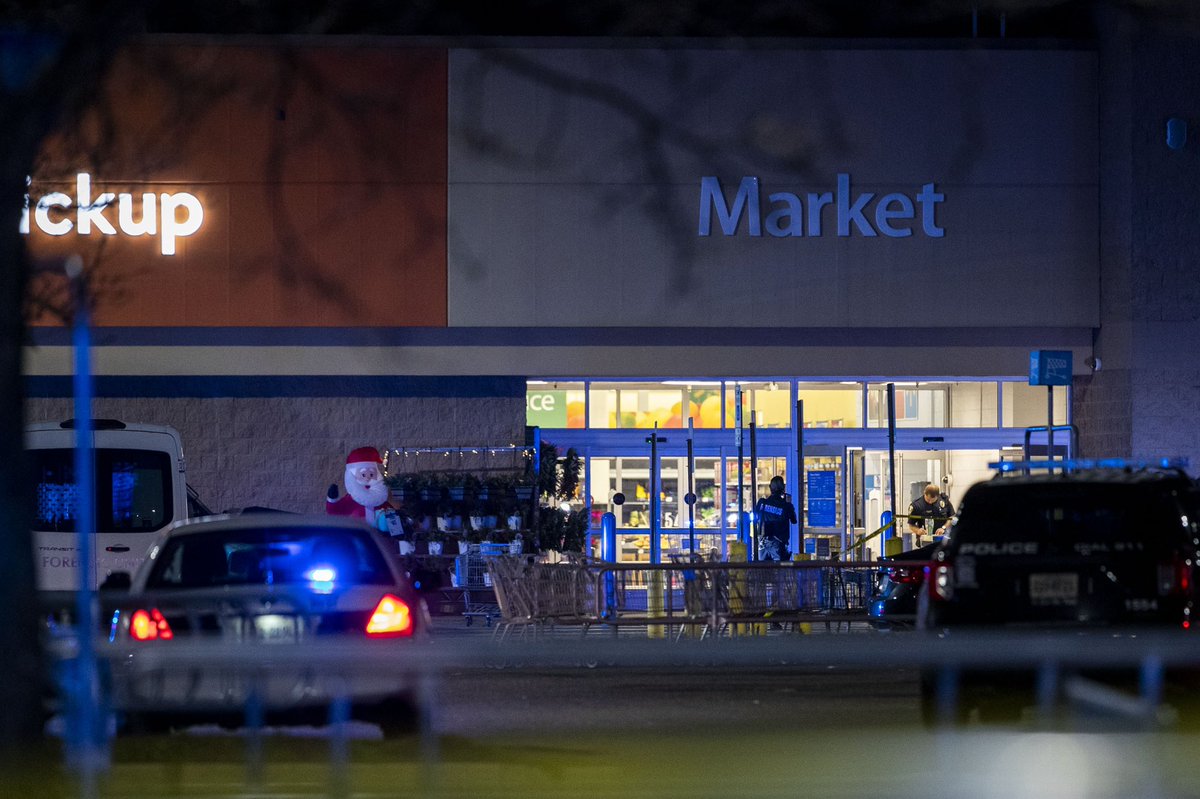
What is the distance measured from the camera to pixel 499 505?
22.3 metres

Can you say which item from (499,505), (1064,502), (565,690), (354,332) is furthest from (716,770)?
(354,332)

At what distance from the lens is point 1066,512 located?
11.1 meters

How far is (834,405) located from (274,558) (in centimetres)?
1573

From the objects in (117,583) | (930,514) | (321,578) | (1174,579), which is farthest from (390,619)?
(930,514)

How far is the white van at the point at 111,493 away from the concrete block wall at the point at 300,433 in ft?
22.4

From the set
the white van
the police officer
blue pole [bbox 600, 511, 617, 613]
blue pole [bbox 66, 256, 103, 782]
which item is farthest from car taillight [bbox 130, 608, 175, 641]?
blue pole [bbox 600, 511, 617, 613]

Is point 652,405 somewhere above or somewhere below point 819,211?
below

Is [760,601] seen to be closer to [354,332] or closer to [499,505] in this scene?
[499,505]

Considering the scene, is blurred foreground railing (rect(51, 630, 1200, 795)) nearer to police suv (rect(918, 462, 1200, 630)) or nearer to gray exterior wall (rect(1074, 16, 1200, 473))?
police suv (rect(918, 462, 1200, 630))

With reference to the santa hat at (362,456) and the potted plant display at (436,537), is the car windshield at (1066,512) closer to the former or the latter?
the santa hat at (362,456)

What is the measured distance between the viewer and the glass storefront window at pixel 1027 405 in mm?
25203

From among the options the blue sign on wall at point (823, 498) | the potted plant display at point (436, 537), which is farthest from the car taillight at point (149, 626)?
the blue sign on wall at point (823, 498)

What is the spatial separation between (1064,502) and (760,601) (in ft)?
21.0

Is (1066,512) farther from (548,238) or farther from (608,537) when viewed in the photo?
(608,537)
